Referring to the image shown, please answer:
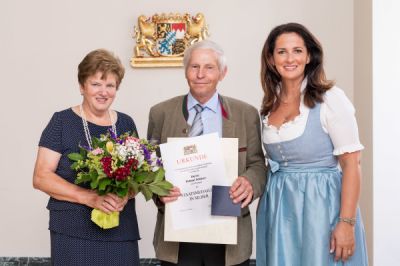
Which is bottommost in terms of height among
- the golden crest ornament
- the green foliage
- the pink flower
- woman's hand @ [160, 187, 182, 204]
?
woman's hand @ [160, 187, 182, 204]

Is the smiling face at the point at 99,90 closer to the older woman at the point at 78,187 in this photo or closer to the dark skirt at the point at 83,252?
the older woman at the point at 78,187

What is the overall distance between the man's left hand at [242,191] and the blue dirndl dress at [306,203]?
99 millimetres

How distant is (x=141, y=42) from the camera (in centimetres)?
464

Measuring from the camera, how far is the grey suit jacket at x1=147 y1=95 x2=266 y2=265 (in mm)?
2459

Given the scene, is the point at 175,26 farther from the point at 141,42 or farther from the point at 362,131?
the point at 362,131

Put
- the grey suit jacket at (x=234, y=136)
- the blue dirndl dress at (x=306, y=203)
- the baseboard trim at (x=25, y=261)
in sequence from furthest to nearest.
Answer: the baseboard trim at (x=25, y=261), the grey suit jacket at (x=234, y=136), the blue dirndl dress at (x=306, y=203)

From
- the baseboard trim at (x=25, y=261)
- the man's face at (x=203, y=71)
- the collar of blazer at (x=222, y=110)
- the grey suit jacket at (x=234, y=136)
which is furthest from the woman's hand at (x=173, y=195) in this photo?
the baseboard trim at (x=25, y=261)

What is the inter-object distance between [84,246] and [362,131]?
259cm

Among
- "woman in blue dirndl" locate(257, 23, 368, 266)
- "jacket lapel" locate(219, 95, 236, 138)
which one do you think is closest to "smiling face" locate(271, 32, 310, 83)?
"woman in blue dirndl" locate(257, 23, 368, 266)

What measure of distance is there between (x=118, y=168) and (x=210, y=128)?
0.58m

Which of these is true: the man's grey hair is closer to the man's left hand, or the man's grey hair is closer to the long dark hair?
the long dark hair

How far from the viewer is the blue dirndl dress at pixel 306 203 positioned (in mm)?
2213

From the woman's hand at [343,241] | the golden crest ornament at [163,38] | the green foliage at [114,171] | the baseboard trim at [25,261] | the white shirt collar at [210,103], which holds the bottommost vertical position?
the baseboard trim at [25,261]

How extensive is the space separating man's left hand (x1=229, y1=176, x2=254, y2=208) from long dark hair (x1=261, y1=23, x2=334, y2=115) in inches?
13.6
